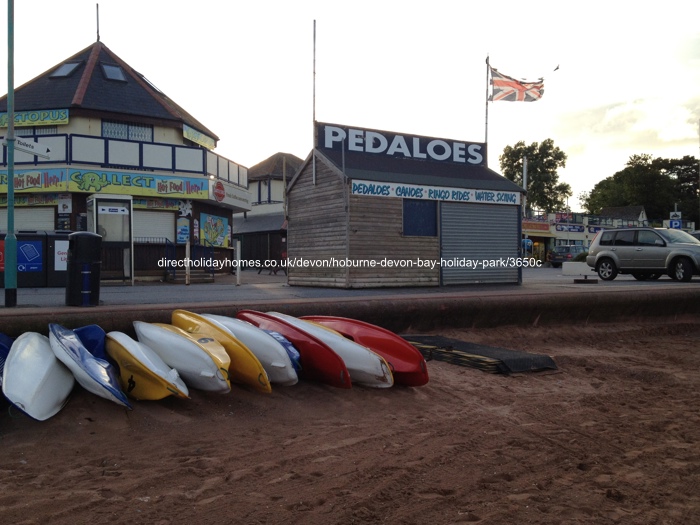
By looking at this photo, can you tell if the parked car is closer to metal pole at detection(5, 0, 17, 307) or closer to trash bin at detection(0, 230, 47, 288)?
trash bin at detection(0, 230, 47, 288)

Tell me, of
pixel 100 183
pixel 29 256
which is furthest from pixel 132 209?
pixel 29 256

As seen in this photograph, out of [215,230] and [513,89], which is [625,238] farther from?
[215,230]

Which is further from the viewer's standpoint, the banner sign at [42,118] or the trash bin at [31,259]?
the banner sign at [42,118]

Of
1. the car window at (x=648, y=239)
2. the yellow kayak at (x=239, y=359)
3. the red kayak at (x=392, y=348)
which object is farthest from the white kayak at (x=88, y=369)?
the car window at (x=648, y=239)

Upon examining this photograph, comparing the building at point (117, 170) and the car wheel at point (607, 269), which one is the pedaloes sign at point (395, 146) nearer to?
the car wheel at point (607, 269)

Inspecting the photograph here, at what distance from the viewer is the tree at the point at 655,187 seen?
94250 mm

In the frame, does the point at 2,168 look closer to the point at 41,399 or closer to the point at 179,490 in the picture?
the point at 41,399

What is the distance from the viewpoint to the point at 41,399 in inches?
208

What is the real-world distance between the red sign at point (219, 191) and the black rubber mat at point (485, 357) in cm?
1898

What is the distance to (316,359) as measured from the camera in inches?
267

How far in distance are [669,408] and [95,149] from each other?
22.3 meters

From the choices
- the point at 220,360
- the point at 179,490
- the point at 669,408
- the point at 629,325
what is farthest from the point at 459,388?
the point at 629,325

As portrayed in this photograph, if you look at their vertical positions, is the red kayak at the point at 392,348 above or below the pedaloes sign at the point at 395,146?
below

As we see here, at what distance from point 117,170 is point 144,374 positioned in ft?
65.4
